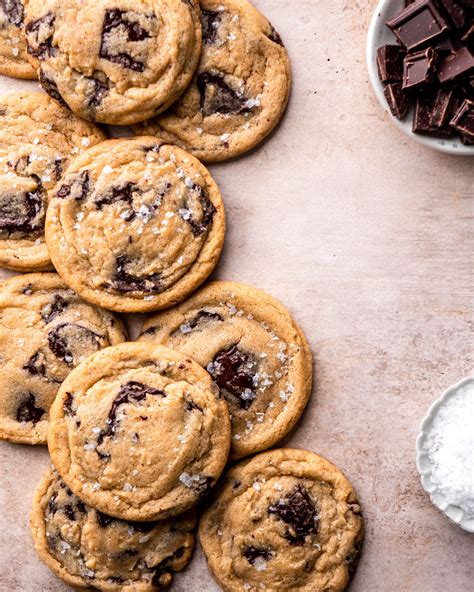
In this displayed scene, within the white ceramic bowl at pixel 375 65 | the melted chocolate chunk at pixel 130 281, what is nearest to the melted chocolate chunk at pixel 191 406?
the melted chocolate chunk at pixel 130 281

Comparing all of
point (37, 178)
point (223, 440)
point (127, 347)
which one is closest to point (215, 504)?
point (223, 440)

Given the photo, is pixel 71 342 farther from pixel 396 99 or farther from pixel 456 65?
pixel 456 65

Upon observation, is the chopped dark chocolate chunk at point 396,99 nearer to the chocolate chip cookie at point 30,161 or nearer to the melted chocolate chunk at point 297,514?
the chocolate chip cookie at point 30,161

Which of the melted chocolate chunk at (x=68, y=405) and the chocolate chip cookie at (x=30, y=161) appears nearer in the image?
the melted chocolate chunk at (x=68, y=405)

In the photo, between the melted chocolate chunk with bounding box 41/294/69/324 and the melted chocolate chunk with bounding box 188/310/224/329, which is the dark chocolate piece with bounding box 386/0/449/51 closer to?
the melted chocolate chunk with bounding box 188/310/224/329

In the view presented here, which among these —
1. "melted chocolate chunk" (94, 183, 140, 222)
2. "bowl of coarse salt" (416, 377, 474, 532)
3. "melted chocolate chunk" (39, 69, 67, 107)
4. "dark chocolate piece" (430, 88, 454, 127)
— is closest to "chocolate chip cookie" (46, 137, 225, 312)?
"melted chocolate chunk" (94, 183, 140, 222)

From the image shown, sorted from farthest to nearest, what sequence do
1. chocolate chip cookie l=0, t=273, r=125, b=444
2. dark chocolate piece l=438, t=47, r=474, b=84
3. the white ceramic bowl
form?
chocolate chip cookie l=0, t=273, r=125, b=444, the white ceramic bowl, dark chocolate piece l=438, t=47, r=474, b=84

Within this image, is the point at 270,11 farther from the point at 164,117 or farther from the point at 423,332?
the point at 423,332
